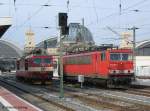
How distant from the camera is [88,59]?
4144cm

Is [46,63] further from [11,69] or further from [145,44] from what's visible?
[11,69]

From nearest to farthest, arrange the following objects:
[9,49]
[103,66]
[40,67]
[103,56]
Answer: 1. [103,66]
2. [103,56]
3. [40,67]
4. [9,49]

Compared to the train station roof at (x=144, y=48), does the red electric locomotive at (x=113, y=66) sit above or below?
below

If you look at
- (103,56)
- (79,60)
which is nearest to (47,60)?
(79,60)

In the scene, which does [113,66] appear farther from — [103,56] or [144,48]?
[144,48]

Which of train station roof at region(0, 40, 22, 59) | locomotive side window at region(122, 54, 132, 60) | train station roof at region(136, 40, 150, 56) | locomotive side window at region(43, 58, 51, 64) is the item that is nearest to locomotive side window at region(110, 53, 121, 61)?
locomotive side window at region(122, 54, 132, 60)

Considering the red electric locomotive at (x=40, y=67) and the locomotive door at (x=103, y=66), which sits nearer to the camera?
the locomotive door at (x=103, y=66)

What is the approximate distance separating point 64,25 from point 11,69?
10245cm

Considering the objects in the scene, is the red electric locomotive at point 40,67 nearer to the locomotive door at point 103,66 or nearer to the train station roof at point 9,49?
the locomotive door at point 103,66

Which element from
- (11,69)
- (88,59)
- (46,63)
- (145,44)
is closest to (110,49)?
(88,59)

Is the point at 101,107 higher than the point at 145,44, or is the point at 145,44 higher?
the point at 145,44

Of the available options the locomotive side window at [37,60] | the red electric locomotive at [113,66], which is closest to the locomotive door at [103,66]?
the red electric locomotive at [113,66]

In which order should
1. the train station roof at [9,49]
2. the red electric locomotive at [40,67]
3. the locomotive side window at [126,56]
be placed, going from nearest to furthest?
the locomotive side window at [126,56] < the red electric locomotive at [40,67] < the train station roof at [9,49]

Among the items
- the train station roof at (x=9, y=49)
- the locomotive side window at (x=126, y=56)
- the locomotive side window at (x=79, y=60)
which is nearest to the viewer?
the locomotive side window at (x=126, y=56)
